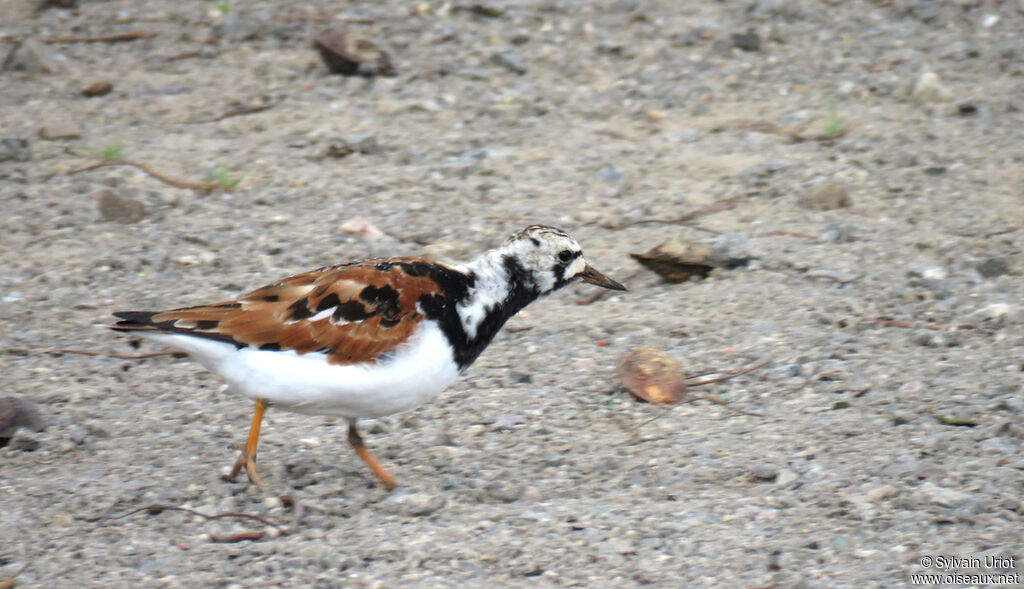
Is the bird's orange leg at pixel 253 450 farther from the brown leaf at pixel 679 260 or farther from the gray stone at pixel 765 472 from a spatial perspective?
the brown leaf at pixel 679 260

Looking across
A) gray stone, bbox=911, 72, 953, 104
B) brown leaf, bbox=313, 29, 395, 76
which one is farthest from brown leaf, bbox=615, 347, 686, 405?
brown leaf, bbox=313, 29, 395, 76

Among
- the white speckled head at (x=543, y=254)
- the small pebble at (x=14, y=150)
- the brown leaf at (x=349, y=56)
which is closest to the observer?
the white speckled head at (x=543, y=254)

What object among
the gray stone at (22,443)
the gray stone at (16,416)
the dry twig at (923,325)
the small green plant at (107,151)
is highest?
the dry twig at (923,325)

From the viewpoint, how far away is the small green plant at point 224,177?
21.8ft

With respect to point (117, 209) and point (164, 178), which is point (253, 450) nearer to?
point (117, 209)

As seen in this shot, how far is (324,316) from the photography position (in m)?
4.12

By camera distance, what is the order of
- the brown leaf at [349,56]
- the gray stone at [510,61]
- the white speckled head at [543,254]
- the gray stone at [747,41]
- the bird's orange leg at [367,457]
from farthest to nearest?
the gray stone at [747,41] < the gray stone at [510,61] < the brown leaf at [349,56] < the white speckled head at [543,254] < the bird's orange leg at [367,457]

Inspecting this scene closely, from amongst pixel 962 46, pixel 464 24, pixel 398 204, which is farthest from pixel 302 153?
pixel 962 46

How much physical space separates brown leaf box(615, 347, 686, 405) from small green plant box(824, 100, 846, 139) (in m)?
2.70

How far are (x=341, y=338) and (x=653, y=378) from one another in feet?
4.58

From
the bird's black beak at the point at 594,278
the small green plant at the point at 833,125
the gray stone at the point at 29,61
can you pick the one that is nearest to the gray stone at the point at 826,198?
the small green plant at the point at 833,125

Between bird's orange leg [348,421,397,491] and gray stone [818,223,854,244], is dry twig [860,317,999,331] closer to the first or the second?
gray stone [818,223,854,244]

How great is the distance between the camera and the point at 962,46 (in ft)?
26.3

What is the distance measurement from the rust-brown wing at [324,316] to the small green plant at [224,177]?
100 inches
